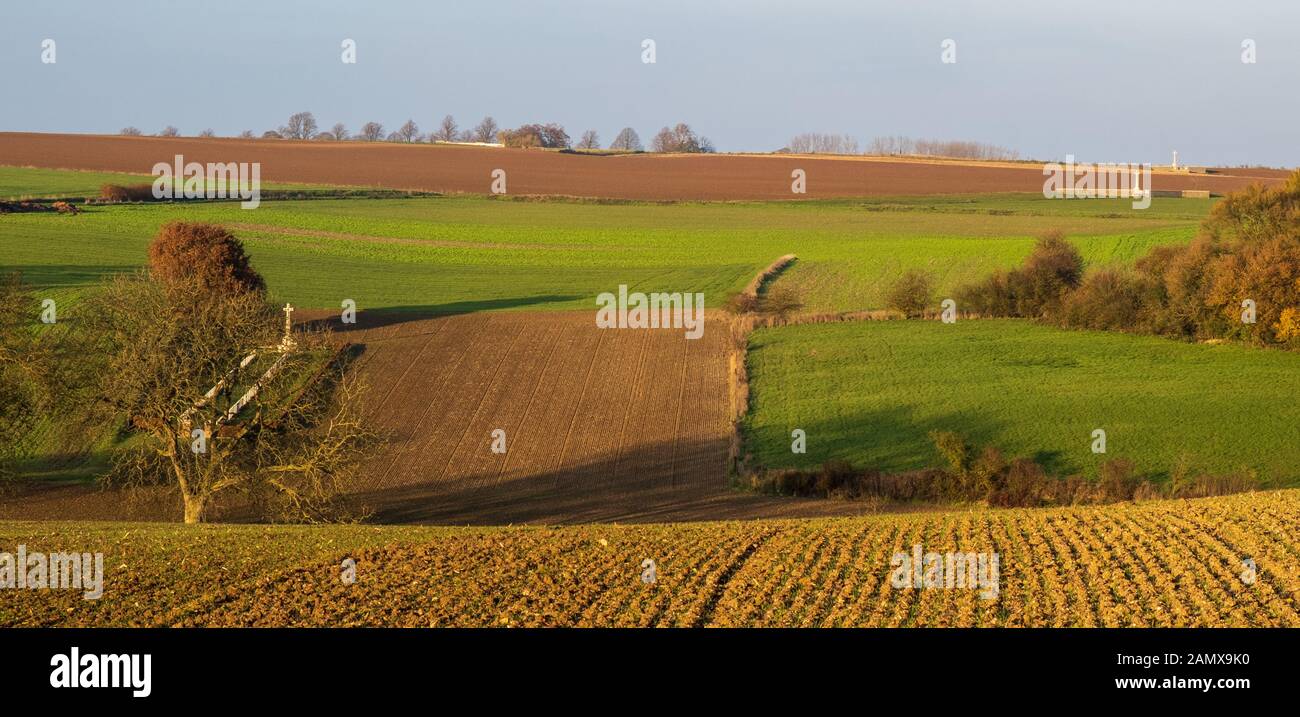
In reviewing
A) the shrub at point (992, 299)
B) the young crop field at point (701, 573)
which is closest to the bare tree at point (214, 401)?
the young crop field at point (701, 573)

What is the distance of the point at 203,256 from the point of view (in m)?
46.1

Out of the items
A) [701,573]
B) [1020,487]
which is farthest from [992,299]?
[701,573]

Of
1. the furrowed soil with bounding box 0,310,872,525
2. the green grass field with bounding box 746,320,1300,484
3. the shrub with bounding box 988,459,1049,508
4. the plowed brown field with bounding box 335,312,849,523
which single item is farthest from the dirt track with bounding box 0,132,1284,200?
the shrub with bounding box 988,459,1049,508

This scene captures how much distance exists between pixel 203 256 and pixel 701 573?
35.2 meters

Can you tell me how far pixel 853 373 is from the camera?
4294 cm

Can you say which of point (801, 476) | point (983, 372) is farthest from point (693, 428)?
point (983, 372)

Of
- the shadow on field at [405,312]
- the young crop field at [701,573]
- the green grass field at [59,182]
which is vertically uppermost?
the green grass field at [59,182]

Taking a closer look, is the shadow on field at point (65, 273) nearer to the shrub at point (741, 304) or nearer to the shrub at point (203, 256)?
the shrub at point (203, 256)

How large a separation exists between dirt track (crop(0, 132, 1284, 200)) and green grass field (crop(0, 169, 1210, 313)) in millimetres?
8239

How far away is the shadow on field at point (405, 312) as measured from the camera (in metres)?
48.4

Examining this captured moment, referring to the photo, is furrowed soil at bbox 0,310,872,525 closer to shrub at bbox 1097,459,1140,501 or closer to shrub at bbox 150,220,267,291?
shrub at bbox 150,220,267,291

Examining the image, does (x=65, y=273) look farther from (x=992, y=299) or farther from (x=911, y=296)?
(x=992, y=299)

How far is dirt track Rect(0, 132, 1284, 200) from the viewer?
106 m

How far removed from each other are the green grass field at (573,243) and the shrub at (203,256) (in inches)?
243
